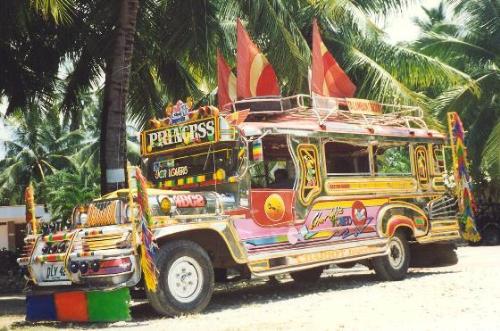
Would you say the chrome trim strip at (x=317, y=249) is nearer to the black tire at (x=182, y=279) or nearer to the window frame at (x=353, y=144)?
the black tire at (x=182, y=279)

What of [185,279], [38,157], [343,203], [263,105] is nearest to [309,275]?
[343,203]

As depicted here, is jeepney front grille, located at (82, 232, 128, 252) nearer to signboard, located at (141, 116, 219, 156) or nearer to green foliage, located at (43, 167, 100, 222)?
signboard, located at (141, 116, 219, 156)

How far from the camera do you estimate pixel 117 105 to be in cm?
1068

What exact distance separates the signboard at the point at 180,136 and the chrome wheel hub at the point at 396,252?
3.84m

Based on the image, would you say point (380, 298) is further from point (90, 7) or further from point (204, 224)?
point (90, 7)

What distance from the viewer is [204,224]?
7715mm

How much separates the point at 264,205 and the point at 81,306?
2.68m

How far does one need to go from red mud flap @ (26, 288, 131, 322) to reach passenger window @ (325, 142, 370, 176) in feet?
14.1

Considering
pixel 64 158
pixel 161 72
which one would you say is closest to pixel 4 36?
pixel 161 72

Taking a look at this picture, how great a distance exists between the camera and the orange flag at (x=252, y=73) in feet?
33.0

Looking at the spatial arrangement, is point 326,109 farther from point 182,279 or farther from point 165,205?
point 182,279

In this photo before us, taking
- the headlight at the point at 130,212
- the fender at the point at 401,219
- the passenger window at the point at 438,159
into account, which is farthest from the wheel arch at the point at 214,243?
the passenger window at the point at 438,159

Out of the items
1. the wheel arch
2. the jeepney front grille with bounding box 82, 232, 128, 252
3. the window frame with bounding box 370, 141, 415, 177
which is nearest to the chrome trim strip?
the wheel arch

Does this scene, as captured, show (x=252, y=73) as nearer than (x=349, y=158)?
Yes
